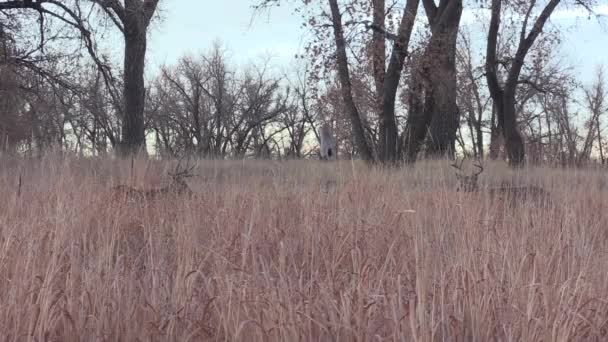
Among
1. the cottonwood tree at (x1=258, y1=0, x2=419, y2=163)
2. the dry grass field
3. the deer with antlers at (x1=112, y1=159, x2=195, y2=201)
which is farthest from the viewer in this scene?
the cottonwood tree at (x1=258, y1=0, x2=419, y2=163)

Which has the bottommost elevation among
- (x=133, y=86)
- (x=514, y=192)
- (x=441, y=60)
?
(x=514, y=192)

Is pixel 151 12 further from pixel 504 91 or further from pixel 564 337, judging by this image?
pixel 564 337

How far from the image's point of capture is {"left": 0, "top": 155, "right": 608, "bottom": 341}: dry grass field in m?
2.73

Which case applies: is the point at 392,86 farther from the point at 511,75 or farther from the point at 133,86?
the point at 133,86

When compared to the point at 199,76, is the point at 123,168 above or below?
below

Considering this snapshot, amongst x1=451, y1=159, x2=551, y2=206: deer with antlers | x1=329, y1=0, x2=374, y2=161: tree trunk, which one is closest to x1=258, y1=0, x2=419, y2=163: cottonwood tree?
x1=329, y1=0, x2=374, y2=161: tree trunk

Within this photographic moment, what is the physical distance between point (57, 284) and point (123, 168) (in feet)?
19.3

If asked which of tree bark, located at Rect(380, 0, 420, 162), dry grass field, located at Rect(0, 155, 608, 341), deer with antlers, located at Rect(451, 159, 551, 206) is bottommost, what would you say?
dry grass field, located at Rect(0, 155, 608, 341)

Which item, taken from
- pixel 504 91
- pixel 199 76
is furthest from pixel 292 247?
pixel 199 76

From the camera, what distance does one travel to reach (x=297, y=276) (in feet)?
11.4

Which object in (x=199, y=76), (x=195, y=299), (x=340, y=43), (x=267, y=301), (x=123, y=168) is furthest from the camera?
(x=199, y=76)

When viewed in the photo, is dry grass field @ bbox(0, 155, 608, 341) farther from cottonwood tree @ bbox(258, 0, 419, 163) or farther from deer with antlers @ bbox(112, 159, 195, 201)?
cottonwood tree @ bbox(258, 0, 419, 163)

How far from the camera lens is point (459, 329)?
2768 mm

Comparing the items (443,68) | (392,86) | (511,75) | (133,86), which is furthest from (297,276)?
(511,75)
